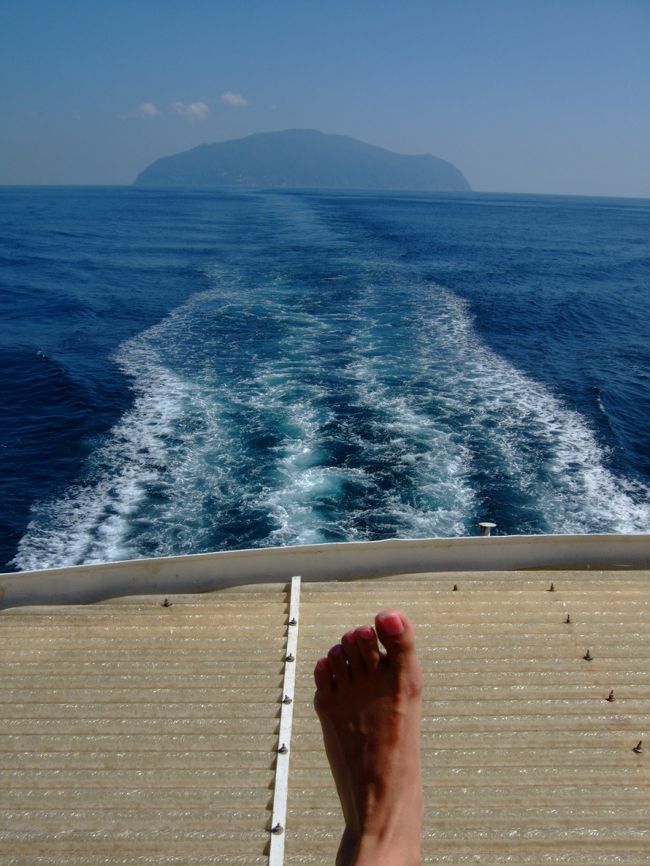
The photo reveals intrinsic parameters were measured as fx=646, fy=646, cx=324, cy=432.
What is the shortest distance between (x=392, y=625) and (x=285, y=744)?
6.83 ft

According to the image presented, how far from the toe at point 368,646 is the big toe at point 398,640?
5.4 inches

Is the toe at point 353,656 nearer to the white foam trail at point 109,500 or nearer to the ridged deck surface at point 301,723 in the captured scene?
the ridged deck surface at point 301,723

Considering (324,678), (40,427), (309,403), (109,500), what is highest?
(324,678)

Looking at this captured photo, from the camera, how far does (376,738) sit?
403 centimetres

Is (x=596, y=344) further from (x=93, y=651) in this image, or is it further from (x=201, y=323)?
(x=93, y=651)

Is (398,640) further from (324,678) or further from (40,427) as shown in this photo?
(40,427)

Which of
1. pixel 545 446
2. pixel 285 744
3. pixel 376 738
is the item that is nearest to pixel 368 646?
pixel 376 738

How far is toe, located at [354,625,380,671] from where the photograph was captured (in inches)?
169

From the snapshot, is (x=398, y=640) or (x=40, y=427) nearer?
(x=398, y=640)

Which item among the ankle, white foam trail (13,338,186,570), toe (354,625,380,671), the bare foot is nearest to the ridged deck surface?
the bare foot

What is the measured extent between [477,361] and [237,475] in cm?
1182

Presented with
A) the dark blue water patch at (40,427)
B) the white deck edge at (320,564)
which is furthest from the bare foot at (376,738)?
the dark blue water patch at (40,427)

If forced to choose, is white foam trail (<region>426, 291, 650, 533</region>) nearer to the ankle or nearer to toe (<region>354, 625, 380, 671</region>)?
toe (<region>354, 625, 380, 671</region>)

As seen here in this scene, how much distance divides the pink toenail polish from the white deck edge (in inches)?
135
